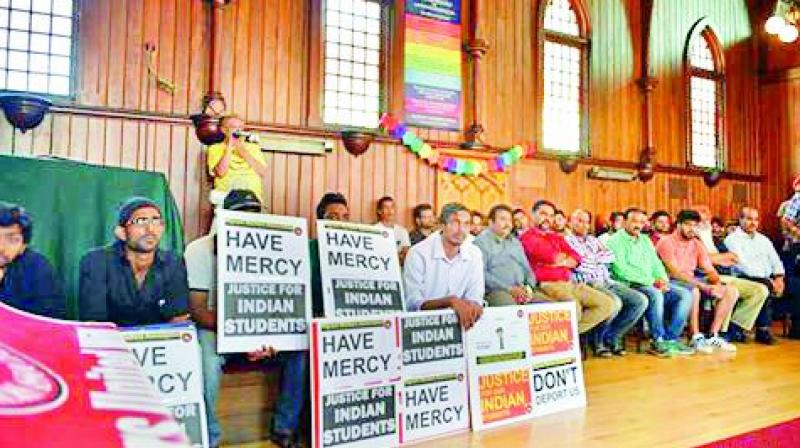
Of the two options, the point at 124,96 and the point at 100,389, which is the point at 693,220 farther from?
the point at 100,389

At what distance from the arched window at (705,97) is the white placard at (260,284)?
6520mm

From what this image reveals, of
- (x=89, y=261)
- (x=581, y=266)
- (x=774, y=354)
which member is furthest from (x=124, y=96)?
(x=774, y=354)

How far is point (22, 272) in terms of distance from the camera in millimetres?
2281

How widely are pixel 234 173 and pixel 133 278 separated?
2.40 meters

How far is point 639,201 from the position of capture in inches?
296

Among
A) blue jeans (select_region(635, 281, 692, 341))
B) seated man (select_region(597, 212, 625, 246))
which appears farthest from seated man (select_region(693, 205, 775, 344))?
seated man (select_region(597, 212, 625, 246))

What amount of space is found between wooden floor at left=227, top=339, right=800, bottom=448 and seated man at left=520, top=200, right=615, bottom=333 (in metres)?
0.34

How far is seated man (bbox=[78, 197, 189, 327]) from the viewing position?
2.41 m

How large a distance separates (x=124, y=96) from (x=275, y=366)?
2.82 metres

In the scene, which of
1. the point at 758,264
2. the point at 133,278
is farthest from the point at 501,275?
the point at 758,264

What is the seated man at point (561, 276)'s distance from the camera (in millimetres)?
4742

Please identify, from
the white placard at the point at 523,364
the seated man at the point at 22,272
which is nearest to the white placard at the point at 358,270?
the white placard at the point at 523,364

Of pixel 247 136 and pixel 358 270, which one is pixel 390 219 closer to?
pixel 247 136

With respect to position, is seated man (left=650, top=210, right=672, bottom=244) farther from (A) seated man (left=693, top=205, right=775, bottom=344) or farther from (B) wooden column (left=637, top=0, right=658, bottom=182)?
(B) wooden column (left=637, top=0, right=658, bottom=182)
